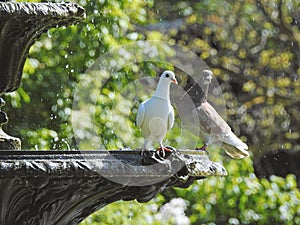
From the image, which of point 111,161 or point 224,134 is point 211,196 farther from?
point 111,161

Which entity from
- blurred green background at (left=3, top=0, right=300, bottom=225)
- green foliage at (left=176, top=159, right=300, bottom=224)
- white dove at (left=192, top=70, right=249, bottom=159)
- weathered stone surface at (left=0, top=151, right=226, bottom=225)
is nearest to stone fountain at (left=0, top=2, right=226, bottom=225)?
weathered stone surface at (left=0, top=151, right=226, bottom=225)

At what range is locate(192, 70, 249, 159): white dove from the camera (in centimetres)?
333

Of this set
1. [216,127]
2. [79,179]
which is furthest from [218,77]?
[79,179]

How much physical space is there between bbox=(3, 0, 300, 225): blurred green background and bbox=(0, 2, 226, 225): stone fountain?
Result: 193 cm

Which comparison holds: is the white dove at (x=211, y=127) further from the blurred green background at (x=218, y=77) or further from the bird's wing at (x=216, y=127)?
the blurred green background at (x=218, y=77)

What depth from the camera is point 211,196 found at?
630 centimetres

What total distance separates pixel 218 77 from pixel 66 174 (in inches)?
253

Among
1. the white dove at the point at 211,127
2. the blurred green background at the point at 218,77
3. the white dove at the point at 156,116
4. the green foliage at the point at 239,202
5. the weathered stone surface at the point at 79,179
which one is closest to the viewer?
the weathered stone surface at the point at 79,179

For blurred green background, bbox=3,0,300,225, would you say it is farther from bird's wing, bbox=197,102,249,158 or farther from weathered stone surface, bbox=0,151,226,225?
weathered stone surface, bbox=0,151,226,225

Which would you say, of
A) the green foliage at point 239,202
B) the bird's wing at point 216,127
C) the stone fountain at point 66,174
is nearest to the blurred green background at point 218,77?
the green foliage at point 239,202

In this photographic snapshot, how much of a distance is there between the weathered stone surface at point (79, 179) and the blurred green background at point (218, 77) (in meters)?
2.00

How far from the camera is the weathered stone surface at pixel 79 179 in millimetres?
2303

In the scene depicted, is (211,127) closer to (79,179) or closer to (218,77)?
(79,179)

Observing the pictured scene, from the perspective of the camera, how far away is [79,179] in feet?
7.82
